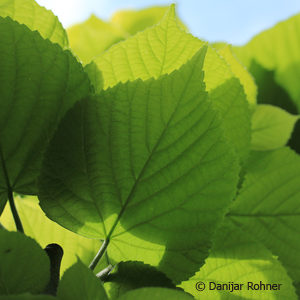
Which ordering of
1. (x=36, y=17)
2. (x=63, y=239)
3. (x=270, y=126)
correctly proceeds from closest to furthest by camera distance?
(x=36, y=17) → (x=63, y=239) → (x=270, y=126)

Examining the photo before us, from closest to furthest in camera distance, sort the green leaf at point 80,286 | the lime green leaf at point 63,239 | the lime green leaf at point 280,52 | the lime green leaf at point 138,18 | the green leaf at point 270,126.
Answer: the green leaf at point 80,286
the lime green leaf at point 63,239
the green leaf at point 270,126
the lime green leaf at point 280,52
the lime green leaf at point 138,18

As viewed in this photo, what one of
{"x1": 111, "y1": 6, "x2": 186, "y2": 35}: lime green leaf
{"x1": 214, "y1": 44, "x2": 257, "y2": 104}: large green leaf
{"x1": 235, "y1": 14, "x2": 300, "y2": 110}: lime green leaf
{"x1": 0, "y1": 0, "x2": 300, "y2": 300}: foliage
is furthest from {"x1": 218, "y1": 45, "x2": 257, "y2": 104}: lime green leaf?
{"x1": 111, "y1": 6, "x2": 186, "y2": 35}: lime green leaf

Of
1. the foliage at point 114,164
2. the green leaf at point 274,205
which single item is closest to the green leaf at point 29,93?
the foliage at point 114,164

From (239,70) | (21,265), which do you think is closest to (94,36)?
(239,70)

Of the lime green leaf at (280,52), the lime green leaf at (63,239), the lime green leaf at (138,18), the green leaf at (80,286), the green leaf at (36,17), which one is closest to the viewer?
the green leaf at (80,286)

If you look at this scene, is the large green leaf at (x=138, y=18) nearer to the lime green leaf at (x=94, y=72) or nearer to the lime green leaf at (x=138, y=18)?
the lime green leaf at (x=138, y=18)

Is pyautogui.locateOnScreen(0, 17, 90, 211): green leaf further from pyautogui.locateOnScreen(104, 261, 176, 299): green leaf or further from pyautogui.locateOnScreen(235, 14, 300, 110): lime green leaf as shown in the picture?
pyautogui.locateOnScreen(235, 14, 300, 110): lime green leaf

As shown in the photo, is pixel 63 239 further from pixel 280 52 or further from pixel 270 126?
pixel 280 52

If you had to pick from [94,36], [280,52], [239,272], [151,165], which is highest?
[94,36]
